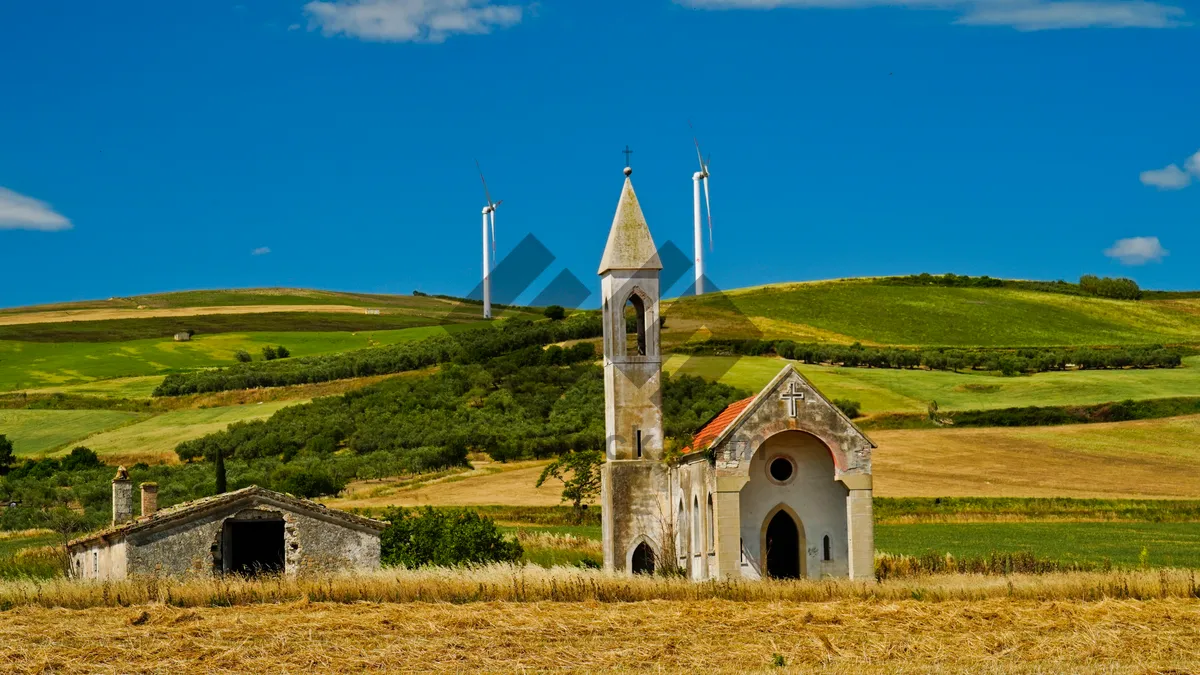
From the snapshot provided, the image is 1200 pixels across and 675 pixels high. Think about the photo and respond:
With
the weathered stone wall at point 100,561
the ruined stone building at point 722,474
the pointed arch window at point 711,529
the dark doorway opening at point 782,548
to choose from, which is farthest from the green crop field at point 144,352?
the pointed arch window at point 711,529

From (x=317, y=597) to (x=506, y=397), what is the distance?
5789 centimetres

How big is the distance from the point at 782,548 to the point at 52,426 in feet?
216

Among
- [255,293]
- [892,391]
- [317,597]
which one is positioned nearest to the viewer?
[317,597]

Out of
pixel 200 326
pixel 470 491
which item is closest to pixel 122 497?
pixel 470 491

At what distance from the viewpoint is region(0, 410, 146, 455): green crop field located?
270 feet

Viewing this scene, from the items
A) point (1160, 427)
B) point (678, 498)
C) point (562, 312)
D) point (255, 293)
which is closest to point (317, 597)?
point (678, 498)

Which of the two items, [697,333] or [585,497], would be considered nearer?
[585,497]

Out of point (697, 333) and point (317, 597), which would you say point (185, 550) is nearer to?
point (317, 597)

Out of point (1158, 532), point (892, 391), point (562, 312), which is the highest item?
point (562, 312)

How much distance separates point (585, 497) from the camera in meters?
57.3

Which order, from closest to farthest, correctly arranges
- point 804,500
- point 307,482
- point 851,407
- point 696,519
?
point 804,500, point 696,519, point 307,482, point 851,407

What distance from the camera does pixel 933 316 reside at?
355 feet

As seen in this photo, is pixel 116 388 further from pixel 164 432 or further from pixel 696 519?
pixel 696 519

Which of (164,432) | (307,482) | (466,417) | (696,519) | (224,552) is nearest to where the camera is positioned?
(696,519)
